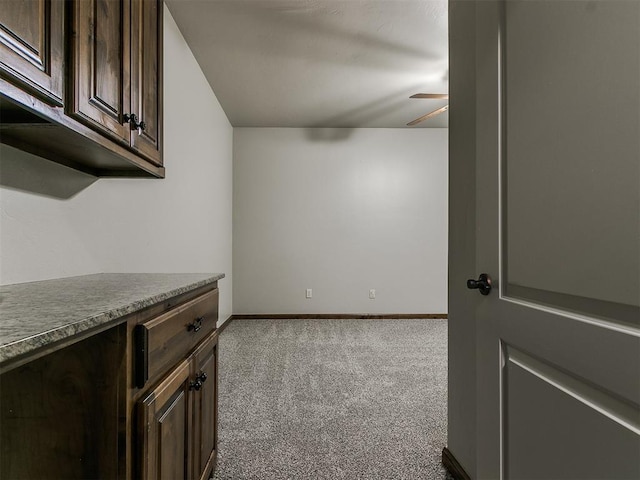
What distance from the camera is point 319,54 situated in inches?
120

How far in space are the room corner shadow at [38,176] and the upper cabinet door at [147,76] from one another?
296 millimetres

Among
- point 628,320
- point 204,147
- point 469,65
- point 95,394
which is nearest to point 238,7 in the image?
point 204,147

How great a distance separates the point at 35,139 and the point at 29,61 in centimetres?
40

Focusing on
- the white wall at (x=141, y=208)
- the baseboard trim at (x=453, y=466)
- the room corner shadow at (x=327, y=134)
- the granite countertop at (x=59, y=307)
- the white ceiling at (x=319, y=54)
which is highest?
the white ceiling at (x=319, y=54)

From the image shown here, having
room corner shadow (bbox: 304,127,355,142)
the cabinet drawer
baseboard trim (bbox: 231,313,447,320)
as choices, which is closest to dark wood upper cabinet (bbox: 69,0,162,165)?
Result: the cabinet drawer

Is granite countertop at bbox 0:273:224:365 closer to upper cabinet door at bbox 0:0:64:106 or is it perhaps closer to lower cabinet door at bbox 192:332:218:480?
lower cabinet door at bbox 192:332:218:480

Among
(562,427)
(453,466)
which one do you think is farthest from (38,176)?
(453,466)

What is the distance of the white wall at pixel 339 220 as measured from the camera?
16.3ft

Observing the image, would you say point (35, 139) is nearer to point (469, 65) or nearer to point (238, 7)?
point (469, 65)

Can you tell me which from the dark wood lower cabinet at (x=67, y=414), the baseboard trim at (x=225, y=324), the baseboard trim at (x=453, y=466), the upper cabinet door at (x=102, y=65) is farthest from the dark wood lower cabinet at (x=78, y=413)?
the baseboard trim at (x=225, y=324)

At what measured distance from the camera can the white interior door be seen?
64cm

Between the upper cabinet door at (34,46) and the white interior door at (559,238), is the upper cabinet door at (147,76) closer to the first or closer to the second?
the upper cabinet door at (34,46)

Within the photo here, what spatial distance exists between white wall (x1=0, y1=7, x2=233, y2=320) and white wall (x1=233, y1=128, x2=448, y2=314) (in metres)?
0.56

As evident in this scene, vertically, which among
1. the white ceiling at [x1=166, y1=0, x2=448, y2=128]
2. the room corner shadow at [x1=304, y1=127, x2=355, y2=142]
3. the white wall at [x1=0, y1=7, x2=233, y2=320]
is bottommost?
the white wall at [x1=0, y1=7, x2=233, y2=320]
